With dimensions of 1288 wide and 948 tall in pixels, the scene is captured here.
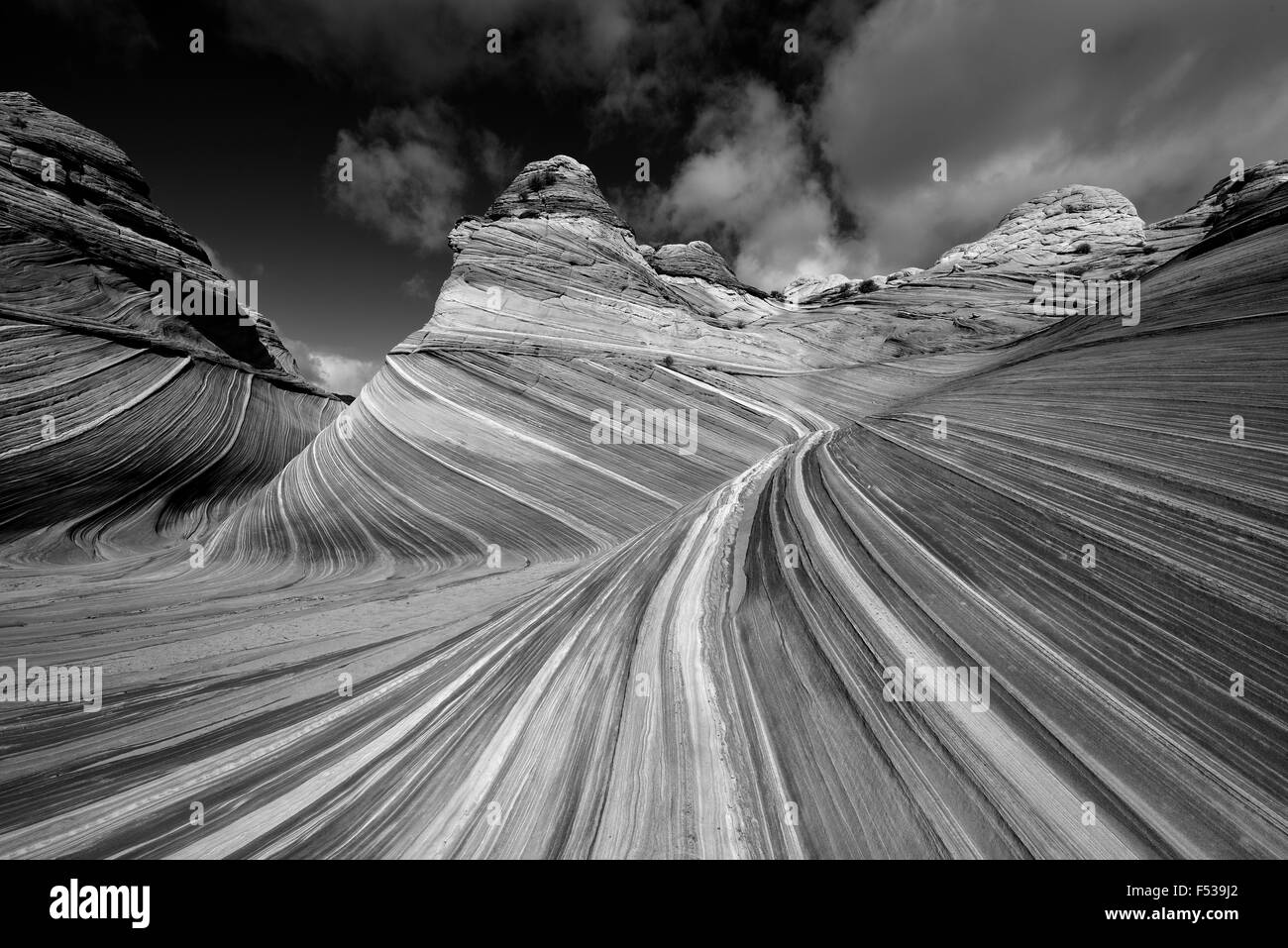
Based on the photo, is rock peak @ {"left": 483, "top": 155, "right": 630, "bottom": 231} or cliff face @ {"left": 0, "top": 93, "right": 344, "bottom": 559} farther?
rock peak @ {"left": 483, "top": 155, "right": 630, "bottom": 231}

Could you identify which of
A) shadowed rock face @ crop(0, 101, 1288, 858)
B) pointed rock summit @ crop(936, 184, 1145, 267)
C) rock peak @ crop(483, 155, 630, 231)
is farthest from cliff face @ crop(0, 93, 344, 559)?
pointed rock summit @ crop(936, 184, 1145, 267)

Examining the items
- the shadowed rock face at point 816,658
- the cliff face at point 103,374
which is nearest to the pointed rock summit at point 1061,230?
the shadowed rock face at point 816,658

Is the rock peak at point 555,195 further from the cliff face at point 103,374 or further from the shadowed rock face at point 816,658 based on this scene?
the shadowed rock face at point 816,658

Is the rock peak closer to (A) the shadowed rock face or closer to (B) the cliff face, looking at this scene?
(B) the cliff face

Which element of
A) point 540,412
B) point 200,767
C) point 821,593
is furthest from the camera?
point 540,412

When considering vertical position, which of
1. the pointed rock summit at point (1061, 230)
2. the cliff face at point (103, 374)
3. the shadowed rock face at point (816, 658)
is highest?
the pointed rock summit at point (1061, 230)

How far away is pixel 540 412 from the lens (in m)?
7.81

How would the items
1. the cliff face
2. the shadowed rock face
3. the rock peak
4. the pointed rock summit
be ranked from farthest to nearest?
1. the pointed rock summit
2. the rock peak
3. the cliff face
4. the shadowed rock face

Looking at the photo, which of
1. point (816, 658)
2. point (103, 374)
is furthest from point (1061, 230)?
point (103, 374)
